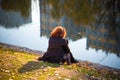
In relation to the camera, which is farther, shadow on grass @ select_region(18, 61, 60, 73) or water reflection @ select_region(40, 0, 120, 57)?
water reflection @ select_region(40, 0, 120, 57)

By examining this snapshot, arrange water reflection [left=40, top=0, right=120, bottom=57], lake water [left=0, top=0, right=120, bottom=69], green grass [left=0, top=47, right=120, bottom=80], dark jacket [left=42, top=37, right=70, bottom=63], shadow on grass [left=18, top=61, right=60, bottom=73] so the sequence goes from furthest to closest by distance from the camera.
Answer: water reflection [left=40, top=0, right=120, bottom=57]
lake water [left=0, top=0, right=120, bottom=69]
dark jacket [left=42, top=37, right=70, bottom=63]
shadow on grass [left=18, top=61, right=60, bottom=73]
green grass [left=0, top=47, right=120, bottom=80]

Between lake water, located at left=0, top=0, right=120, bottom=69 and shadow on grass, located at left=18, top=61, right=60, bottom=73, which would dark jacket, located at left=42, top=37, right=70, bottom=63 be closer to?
shadow on grass, located at left=18, top=61, right=60, bottom=73

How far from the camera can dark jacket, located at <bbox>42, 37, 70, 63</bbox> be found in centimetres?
1438

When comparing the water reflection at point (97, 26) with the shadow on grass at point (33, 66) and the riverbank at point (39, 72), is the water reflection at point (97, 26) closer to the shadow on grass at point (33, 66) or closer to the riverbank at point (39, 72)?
the shadow on grass at point (33, 66)

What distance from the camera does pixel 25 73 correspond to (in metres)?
12.4

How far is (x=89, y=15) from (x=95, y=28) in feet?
21.8

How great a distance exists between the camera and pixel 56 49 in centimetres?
1445

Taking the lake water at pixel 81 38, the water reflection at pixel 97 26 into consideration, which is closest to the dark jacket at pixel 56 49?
the lake water at pixel 81 38

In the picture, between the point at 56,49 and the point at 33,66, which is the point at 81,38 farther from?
the point at 33,66

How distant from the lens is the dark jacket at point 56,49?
47.2 ft

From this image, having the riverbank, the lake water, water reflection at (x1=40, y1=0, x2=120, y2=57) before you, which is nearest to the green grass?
the riverbank

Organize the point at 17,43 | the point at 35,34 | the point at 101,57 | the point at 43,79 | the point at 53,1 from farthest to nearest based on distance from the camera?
the point at 53,1, the point at 35,34, the point at 17,43, the point at 101,57, the point at 43,79

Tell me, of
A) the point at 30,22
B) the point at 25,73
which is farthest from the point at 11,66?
the point at 30,22

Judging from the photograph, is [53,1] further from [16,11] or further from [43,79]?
[43,79]
